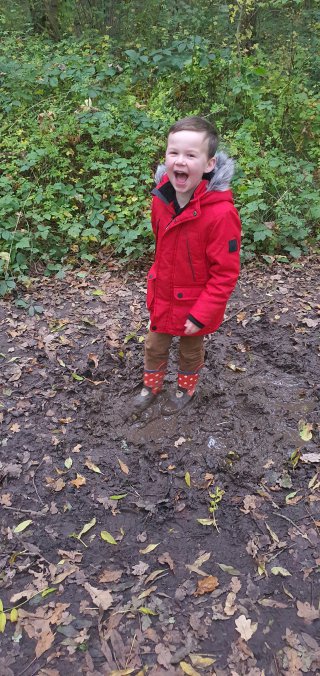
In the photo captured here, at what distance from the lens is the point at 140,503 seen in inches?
124

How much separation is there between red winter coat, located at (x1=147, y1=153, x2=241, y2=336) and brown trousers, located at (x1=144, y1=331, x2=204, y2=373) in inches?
7.2

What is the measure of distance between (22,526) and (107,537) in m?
0.53

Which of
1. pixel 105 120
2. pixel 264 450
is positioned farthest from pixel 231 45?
pixel 264 450

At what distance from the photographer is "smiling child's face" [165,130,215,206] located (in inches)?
99.2

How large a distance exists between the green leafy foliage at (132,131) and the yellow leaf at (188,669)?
394cm

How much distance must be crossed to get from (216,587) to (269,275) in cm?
372

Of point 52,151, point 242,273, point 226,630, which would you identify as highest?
point 52,151

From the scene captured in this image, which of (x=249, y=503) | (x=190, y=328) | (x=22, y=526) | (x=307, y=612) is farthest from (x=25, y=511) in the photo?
(x=307, y=612)

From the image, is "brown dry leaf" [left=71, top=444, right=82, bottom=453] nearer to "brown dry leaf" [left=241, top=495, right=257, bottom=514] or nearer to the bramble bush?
"brown dry leaf" [left=241, top=495, right=257, bottom=514]

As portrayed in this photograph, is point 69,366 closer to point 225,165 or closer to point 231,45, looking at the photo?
point 225,165

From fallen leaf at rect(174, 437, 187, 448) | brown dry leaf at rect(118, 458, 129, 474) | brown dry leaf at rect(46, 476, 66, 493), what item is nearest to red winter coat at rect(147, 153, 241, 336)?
fallen leaf at rect(174, 437, 187, 448)

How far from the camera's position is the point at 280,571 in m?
2.73

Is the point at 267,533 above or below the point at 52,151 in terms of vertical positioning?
below

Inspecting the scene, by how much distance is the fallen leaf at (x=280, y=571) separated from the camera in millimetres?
2718
